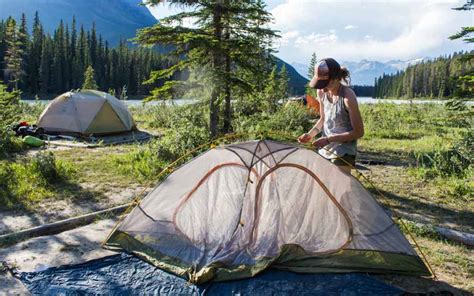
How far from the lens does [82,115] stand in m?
13.7

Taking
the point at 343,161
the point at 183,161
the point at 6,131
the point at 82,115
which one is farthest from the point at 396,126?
the point at 6,131

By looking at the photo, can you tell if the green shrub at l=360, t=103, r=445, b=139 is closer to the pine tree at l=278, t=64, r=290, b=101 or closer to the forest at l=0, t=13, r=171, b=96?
the pine tree at l=278, t=64, r=290, b=101

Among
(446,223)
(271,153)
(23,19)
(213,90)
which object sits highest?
(23,19)

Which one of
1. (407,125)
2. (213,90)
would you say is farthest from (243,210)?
(407,125)

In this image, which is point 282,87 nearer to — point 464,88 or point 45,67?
point 464,88

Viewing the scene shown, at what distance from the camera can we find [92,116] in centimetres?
1371

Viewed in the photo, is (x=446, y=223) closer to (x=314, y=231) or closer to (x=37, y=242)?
(x=314, y=231)

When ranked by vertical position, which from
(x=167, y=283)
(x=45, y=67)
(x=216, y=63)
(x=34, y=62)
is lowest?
(x=167, y=283)

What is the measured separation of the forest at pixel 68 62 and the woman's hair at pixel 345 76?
60799 millimetres

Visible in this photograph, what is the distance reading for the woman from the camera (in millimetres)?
4520

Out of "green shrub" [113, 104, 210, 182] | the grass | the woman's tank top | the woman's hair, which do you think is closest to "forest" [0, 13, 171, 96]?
"green shrub" [113, 104, 210, 182]

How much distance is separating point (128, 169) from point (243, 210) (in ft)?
15.0

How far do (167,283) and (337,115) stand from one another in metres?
2.52

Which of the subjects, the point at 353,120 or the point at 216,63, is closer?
the point at 353,120
